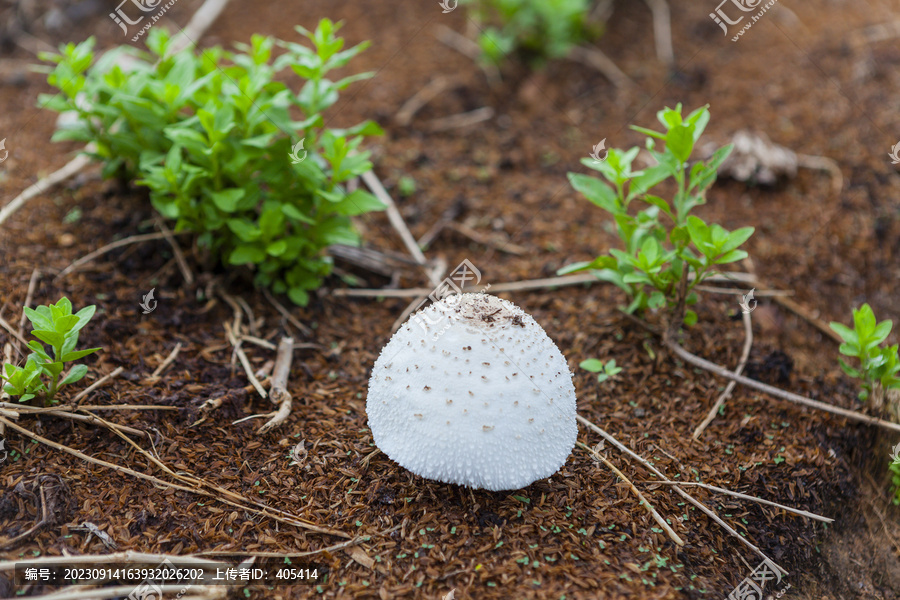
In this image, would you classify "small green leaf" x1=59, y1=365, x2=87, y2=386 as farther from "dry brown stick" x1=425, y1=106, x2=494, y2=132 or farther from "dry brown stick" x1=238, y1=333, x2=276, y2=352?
"dry brown stick" x1=425, y1=106, x2=494, y2=132

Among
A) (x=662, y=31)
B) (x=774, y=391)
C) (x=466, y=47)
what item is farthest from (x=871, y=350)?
(x=662, y=31)

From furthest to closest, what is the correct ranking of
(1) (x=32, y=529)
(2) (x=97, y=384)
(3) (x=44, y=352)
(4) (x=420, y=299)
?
(4) (x=420, y=299)
(2) (x=97, y=384)
(3) (x=44, y=352)
(1) (x=32, y=529)

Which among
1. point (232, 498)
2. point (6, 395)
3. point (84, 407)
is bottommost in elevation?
point (232, 498)

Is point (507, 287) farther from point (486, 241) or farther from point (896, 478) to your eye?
point (896, 478)

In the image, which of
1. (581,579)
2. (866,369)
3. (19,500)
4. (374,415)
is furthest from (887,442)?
(19,500)

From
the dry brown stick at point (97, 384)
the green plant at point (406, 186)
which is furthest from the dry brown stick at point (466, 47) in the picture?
the dry brown stick at point (97, 384)
